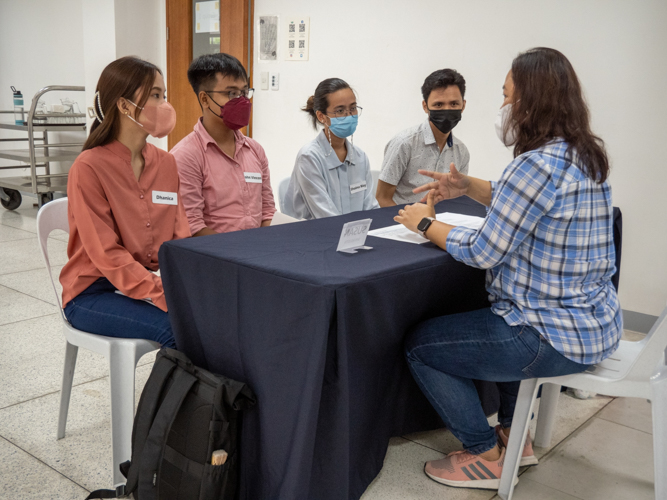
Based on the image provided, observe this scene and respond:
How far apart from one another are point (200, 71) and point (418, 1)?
213 centimetres

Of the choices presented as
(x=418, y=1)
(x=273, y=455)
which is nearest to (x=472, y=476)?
(x=273, y=455)

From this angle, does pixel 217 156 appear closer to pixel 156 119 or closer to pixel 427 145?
pixel 156 119

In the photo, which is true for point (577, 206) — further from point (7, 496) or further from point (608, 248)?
point (7, 496)

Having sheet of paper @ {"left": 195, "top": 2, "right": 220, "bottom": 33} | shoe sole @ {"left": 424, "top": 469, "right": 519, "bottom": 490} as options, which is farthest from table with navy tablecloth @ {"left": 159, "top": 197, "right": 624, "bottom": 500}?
sheet of paper @ {"left": 195, "top": 2, "right": 220, "bottom": 33}

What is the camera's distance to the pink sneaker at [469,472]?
1704 mm

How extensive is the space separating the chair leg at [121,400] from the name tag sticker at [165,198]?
50 cm

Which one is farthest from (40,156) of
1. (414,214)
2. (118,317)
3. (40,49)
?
(414,214)

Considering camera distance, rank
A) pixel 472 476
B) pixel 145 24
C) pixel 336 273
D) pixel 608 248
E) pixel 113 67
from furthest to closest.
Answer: pixel 145 24
pixel 113 67
pixel 472 476
pixel 608 248
pixel 336 273

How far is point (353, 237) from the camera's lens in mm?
1533

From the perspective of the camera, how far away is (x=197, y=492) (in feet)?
4.45

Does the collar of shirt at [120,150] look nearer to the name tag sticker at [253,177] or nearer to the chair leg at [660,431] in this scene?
the name tag sticker at [253,177]

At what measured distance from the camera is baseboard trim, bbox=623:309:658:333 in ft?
10.5

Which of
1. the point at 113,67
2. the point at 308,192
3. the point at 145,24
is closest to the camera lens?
the point at 113,67

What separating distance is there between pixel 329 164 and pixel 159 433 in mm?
1435
